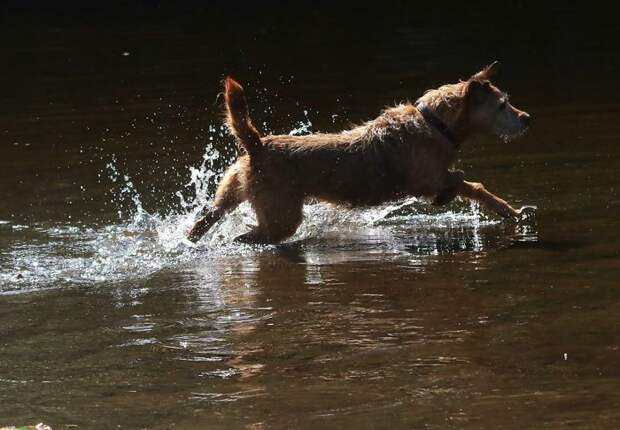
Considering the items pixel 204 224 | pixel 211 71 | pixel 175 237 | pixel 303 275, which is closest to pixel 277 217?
pixel 204 224

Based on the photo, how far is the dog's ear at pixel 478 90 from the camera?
8.80m

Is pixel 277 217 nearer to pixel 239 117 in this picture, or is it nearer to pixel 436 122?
pixel 239 117

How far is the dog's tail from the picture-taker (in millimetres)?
8227

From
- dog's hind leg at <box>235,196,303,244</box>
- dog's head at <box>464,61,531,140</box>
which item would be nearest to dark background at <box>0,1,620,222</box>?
dog's hind leg at <box>235,196,303,244</box>

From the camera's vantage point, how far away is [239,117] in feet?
27.3

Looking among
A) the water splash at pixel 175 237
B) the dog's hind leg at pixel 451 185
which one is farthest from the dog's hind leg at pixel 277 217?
the dog's hind leg at pixel 451 185

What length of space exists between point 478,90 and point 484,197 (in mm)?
745

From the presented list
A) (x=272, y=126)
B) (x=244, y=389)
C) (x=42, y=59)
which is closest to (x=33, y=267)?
(x=244, y=389)

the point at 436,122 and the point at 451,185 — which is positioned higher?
the point at 436,122

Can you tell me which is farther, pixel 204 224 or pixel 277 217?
pixel 204 224

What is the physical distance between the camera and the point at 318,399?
527cm

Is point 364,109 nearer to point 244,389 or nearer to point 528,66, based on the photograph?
point 528,66

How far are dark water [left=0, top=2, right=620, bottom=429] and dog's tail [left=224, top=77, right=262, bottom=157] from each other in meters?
0.75

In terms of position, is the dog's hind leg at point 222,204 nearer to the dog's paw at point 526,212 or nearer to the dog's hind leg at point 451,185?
the dog's hind leg at point 451,185
